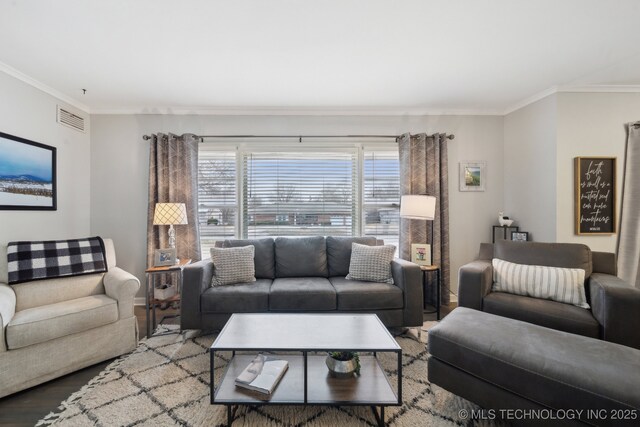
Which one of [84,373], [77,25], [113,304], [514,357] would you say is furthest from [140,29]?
[514,357]

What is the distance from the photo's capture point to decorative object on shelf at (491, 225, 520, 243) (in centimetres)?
338

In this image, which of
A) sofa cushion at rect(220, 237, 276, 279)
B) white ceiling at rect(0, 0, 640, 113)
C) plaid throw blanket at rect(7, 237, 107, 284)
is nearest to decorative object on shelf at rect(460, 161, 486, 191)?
white ceiling at rect(0, 0, 640, 113)

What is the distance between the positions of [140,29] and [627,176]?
466 centimetres

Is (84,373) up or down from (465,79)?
down

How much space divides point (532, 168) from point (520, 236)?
0.81 m

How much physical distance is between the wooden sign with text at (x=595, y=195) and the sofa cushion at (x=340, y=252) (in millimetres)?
2201

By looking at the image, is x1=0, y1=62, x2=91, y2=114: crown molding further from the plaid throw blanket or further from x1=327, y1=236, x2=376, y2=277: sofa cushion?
x1=327, y1=236, x2=376, y2=277: sofa cushion

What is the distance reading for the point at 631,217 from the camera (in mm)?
2770

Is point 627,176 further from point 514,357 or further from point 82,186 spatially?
point 82,186

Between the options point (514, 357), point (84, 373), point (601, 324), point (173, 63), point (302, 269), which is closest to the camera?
point (514, 357)

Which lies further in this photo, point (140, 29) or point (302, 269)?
point (302, 269)

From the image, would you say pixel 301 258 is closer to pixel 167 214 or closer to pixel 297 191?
pixel 297 191

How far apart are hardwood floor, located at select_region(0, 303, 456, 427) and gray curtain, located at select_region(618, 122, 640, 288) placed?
16.3 ft

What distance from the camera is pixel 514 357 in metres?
1.41
